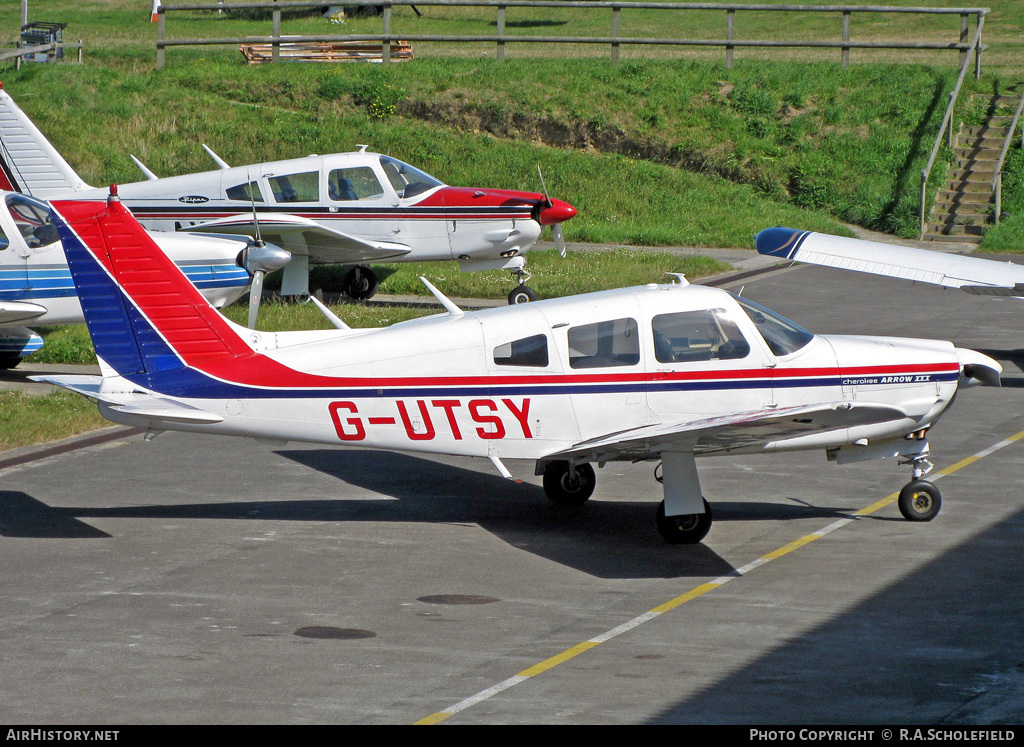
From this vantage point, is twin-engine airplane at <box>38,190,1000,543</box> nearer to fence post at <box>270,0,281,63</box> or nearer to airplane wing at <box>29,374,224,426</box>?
airplane wing at <box>29,374,224,426</box>

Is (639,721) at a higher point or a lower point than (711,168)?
lower

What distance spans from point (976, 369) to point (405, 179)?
45.1 ft

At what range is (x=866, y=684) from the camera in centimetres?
782

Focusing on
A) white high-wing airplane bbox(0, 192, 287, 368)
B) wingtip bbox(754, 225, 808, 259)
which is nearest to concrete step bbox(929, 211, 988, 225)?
wingtip bbox(754, 225, 808, 259)

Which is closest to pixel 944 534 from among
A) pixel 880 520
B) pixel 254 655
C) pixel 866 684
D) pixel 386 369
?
pixel 880 520

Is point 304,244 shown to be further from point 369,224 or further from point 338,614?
point 338,614

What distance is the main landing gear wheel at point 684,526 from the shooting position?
10734 millimetres

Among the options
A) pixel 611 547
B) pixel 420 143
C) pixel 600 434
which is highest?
pixel 420 143

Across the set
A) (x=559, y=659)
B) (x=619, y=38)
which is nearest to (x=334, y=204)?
(x=559, y=659)

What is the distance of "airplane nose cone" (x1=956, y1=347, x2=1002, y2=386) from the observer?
1109 centimetres

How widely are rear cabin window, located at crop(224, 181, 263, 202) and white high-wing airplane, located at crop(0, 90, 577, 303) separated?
0.06 ft

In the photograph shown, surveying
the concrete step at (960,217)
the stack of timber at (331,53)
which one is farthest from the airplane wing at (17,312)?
the stack of timber at (331,53)

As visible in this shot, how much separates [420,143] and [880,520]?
24.4 m

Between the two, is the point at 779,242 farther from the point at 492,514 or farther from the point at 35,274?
the point at 35,274
